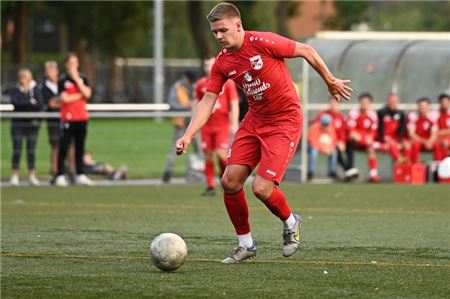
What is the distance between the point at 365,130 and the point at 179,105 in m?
3.50

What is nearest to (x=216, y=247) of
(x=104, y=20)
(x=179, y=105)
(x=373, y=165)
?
(x=179, y=105)

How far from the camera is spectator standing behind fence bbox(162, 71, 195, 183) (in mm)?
22469

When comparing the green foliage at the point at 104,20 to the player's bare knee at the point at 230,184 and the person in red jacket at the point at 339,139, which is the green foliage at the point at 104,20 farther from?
the player's bare knee at the point at 230,184

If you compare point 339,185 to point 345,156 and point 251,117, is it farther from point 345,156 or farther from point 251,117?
point 251,117

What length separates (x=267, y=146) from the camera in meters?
10.4

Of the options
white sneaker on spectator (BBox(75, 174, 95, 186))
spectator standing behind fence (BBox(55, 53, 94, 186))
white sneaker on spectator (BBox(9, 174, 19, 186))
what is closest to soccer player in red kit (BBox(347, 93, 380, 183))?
white sneaker on spectator (BBox(75, 174, 95, 186))

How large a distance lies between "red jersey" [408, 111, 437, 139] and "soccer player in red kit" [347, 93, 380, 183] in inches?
26.3

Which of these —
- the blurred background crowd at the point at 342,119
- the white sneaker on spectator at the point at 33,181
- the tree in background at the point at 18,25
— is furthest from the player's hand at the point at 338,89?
the tree in background at the point at 18,25

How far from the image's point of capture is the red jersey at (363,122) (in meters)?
22.9

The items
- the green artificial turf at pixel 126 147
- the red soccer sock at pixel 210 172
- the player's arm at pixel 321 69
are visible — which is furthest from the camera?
the green artificial turf at pixel 126 147

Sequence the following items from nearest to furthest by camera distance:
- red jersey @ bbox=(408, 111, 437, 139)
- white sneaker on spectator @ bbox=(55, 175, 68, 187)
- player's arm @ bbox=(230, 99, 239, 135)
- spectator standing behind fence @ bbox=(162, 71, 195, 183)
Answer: player's arm @ bbox=(230, 99, 239, 135) → white sneaker on spectator @ bbox=(55, 175, 68, 187) → spectator standing behind fence @ bbox=(162, 71, 195, 183) → red jersey @ bbox=(408, 111, 437, 139)

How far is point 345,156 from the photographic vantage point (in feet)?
76.2

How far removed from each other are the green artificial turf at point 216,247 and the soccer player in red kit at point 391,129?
393 cm

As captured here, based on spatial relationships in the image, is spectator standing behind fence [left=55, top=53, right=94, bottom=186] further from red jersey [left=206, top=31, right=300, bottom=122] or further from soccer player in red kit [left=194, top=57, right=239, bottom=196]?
red jersey [left=206, top=31, right=300, bottom=122]
